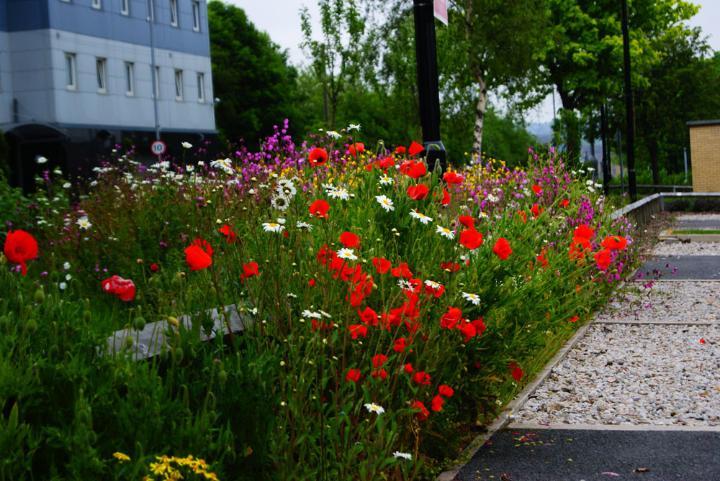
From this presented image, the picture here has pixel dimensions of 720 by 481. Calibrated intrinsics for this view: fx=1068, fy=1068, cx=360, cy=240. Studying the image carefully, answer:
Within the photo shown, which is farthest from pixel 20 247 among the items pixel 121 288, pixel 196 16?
pixel 196 16

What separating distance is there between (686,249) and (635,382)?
12.9 meters

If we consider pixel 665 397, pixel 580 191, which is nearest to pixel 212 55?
pixel 580 191

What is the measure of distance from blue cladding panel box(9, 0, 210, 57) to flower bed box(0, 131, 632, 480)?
103 feet

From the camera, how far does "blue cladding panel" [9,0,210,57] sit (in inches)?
1481

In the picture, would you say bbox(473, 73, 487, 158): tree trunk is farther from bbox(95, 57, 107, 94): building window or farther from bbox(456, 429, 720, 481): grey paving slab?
bbox(456, 429, 720, 481): grey paving slab

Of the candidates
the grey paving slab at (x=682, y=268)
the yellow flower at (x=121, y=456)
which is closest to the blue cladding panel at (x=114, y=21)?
the grey paving slab at (x=682, y=268)

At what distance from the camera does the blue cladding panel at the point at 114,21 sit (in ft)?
123

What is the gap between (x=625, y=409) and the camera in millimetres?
7082

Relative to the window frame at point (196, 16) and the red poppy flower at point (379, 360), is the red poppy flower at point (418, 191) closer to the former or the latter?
the red poppy flower at point (379, 360)

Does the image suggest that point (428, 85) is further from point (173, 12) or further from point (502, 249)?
point (173, 12)

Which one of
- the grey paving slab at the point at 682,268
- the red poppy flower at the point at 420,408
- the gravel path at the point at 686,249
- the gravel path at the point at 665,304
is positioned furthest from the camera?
the gravel path at the point at 686,249

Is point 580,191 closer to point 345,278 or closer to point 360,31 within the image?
point 345,278

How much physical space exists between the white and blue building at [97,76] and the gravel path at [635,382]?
29.6 meters

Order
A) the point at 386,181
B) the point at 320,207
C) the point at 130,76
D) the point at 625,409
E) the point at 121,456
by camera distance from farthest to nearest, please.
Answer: the point at 130,76, the point at 625,409, the point at 386,181, the point at 320,207, the point at 121,456
